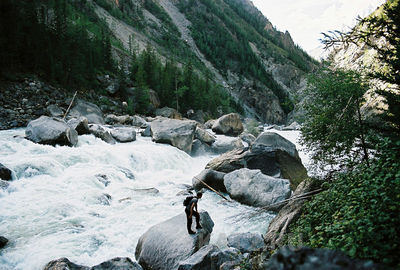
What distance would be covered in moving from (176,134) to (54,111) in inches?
435

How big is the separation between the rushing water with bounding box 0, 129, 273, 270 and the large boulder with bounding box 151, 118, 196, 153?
164 inches

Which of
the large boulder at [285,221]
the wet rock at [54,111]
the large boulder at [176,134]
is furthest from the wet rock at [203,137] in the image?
the large boulder at [285,221]

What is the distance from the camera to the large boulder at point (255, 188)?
10.1 metres

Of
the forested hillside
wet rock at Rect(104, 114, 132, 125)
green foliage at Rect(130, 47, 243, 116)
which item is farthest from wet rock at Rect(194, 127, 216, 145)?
green foliage at Rect(130, 47, 243, 116)

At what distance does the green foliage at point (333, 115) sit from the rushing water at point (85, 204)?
3.81m

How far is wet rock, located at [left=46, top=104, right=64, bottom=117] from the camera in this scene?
1959 cm

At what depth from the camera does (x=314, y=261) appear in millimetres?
1367

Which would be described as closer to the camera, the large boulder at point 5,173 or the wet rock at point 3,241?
the wet rock at point 3,241

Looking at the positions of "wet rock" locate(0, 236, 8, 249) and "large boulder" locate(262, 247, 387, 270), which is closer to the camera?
"large boulder" locate(262, 247, 387, 270)

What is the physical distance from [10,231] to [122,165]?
24.0 ft

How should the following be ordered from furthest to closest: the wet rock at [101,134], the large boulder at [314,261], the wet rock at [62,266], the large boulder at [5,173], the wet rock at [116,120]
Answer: the wet rock at [116,120] → the wet rock at [101,134] → the large boulder at [5,173] → the wet rock at [62,266] → the large boulder at [314,261]

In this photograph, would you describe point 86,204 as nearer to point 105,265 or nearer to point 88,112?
point 105,265

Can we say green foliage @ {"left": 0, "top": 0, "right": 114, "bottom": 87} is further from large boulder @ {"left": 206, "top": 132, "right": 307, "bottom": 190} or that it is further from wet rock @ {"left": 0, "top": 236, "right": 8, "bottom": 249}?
large boulder @ {"left": 206, "top": 132, "right": 307, "bottom": 190}

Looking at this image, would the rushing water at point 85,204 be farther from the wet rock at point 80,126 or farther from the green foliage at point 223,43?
the green foliage at point 223,43
